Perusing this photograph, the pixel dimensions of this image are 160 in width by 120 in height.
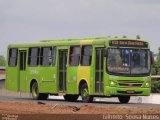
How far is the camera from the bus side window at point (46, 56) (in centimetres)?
4025

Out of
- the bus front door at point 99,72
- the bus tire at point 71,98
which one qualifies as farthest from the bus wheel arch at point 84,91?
the bus tire at point 71,98

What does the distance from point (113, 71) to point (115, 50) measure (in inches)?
35.6

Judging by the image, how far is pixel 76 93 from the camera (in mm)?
37969

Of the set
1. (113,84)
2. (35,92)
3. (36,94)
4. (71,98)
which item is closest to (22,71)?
Answer: (35,92)

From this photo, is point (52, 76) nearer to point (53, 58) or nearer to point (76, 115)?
point (53, 58)

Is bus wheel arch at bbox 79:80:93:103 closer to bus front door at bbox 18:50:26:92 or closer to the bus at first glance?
the bus

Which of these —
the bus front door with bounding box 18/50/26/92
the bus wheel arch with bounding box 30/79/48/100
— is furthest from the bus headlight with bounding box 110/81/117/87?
the bus front door with bounding box 18/50/26/92

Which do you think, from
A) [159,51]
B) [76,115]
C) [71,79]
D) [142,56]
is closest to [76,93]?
[71,79]

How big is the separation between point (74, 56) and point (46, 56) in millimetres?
2707

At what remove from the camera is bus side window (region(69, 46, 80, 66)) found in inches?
1488

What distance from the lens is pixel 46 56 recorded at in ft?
133

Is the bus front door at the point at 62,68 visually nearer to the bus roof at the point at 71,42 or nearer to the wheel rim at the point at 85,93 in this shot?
the bus roof at the point at 71,42

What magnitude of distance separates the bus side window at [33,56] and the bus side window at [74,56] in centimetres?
314

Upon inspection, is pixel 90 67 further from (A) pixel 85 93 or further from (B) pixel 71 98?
(B) pixel 71 98
